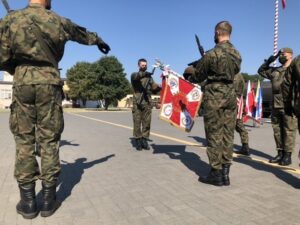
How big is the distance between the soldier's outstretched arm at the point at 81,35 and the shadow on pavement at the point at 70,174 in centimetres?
193

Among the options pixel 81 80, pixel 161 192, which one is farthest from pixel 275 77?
pixel 81 80

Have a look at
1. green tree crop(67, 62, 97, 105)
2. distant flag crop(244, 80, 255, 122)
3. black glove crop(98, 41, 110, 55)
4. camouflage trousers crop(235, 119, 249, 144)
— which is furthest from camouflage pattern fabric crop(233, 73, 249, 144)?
green tree crop(67, 62, 97, 105)

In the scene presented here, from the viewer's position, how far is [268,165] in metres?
6.67

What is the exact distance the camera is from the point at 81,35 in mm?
4254

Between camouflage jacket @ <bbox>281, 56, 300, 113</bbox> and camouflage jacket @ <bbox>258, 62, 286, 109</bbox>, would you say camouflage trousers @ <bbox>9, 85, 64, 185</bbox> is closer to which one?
camouflage jacket @ <bbox>281, 56, 300, 113</bbox>

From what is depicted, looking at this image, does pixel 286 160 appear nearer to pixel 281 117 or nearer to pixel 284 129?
pixel 284 129

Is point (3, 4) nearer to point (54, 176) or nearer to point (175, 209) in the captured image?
point (54, 176)

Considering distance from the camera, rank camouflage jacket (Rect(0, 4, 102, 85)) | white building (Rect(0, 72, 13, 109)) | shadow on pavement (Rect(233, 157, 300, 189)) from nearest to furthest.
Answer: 1. camouflage jacket (Rect(0, 4, 102, 85))
2. shadow on pavement (Rect(233, 157, 300, 189))
3. white building (Rect(0, 72, 13, 109))

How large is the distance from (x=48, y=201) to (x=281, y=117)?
15.6 ft

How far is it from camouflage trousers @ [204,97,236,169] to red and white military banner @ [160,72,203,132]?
52.8 inches

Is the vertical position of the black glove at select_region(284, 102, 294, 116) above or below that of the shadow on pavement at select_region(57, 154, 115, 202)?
above

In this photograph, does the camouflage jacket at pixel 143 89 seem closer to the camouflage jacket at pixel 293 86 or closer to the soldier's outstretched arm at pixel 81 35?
the soldier's outstretched arm at pixel 81 35

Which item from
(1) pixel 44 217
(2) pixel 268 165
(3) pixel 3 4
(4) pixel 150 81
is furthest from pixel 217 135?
(4) pixel 150 81

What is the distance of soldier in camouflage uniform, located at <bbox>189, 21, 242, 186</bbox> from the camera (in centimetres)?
503
